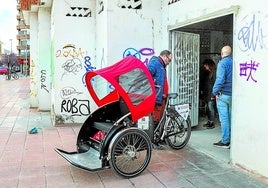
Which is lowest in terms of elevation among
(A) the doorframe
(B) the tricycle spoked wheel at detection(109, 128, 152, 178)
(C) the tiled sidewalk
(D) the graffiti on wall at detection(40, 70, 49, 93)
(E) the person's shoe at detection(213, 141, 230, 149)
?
(C) the tiled sidewalk

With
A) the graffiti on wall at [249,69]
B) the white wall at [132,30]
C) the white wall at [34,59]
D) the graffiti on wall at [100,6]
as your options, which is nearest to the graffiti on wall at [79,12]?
the graffiti on wall at [100,6]

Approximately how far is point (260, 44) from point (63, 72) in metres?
5.84

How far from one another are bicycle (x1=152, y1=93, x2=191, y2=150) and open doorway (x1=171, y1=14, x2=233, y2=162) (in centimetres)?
39

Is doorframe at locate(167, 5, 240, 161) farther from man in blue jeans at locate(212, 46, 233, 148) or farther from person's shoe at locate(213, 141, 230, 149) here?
man in blue jeans at locate(212, 46, 233, 148)

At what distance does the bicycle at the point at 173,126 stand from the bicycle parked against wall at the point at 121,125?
1.79ft

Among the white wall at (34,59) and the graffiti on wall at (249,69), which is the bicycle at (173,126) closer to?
the graffiti on wall at (249,69)

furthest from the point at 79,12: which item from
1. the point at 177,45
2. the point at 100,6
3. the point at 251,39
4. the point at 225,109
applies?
the point at 251,39

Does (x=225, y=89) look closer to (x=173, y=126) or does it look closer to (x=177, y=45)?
(x=173, y=126)

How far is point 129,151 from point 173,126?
1.62m

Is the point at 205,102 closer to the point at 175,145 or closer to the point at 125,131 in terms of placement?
the point at 175,145

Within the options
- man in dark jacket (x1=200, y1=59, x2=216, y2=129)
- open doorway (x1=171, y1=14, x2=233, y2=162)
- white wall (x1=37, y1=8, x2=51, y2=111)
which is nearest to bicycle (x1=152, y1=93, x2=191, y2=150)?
open doorway (x1=171, y1=14, x2=233, y2=162)

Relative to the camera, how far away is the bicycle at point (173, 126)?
648cm

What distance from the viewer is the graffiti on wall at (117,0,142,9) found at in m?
8.20

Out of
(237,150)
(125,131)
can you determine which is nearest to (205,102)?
(237,150)
